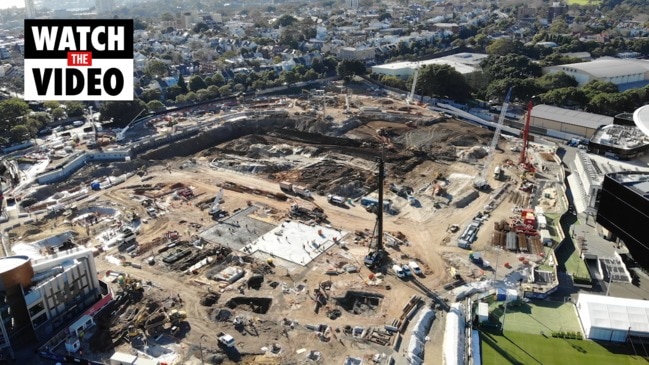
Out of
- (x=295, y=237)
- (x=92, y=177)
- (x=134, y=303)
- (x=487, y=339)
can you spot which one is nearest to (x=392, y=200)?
(x=295, y=237)

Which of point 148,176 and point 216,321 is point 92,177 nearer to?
point 148,176

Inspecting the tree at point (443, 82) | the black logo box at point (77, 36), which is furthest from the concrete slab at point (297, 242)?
the tree at point (443, 82)

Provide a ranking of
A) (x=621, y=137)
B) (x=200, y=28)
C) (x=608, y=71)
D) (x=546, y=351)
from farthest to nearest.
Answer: (x=200, y=28), (x=608, y=71), (x=621, y=137), (x=546, y=351)

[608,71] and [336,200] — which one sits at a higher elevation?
[608,71]

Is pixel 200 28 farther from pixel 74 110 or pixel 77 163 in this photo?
pixel 77 163

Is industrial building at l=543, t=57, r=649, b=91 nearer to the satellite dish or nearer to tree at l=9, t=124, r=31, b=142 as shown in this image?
the satellite dish

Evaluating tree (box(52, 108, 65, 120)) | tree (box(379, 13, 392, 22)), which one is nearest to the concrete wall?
tree (box(52, 108, 65, 120))

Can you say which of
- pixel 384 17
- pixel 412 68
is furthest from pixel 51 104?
pixel 384 17
